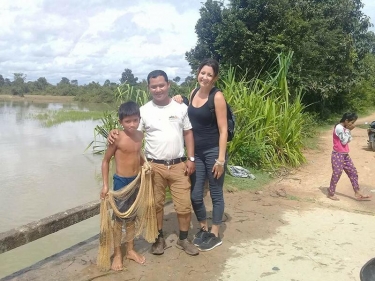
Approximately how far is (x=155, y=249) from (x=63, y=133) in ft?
45.4

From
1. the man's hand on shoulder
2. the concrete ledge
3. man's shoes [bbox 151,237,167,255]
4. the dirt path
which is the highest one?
the man's hand on shoulder

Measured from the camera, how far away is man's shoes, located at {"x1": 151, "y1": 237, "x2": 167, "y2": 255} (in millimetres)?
3098

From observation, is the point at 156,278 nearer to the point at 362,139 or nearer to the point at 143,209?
the point at 143,209

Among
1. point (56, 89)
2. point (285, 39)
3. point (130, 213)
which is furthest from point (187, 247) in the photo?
point (56, 89)

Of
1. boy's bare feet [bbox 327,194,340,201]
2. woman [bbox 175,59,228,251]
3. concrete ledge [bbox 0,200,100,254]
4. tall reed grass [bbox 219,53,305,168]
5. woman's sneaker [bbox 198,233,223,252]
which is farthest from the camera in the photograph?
tall reed grass [bbox 219,53,305,168]

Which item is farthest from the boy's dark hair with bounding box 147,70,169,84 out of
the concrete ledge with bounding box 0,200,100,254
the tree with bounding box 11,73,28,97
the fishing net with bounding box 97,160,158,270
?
the tree with bounding box 11,73,28,97

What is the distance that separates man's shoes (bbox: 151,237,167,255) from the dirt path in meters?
0.04

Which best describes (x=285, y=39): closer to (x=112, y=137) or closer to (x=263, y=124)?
(x=263, y=124)

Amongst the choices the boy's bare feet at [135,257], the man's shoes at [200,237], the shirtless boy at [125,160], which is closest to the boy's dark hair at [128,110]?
the shirtless boy at [125,160]

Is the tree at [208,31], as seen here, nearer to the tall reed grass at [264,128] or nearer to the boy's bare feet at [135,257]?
the tall reed grass at [264,128]

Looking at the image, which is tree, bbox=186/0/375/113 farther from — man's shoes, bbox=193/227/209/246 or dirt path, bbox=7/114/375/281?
man's shoes, bbox=193/227/209/246

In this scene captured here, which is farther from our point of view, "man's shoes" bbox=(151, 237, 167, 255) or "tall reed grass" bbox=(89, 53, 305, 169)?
"tall reed grass" bbox=(89, 53, 305, 169)

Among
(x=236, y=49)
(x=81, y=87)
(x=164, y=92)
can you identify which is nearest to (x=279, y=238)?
(x=164, y=92)

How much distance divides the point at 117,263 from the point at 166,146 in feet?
3.07
